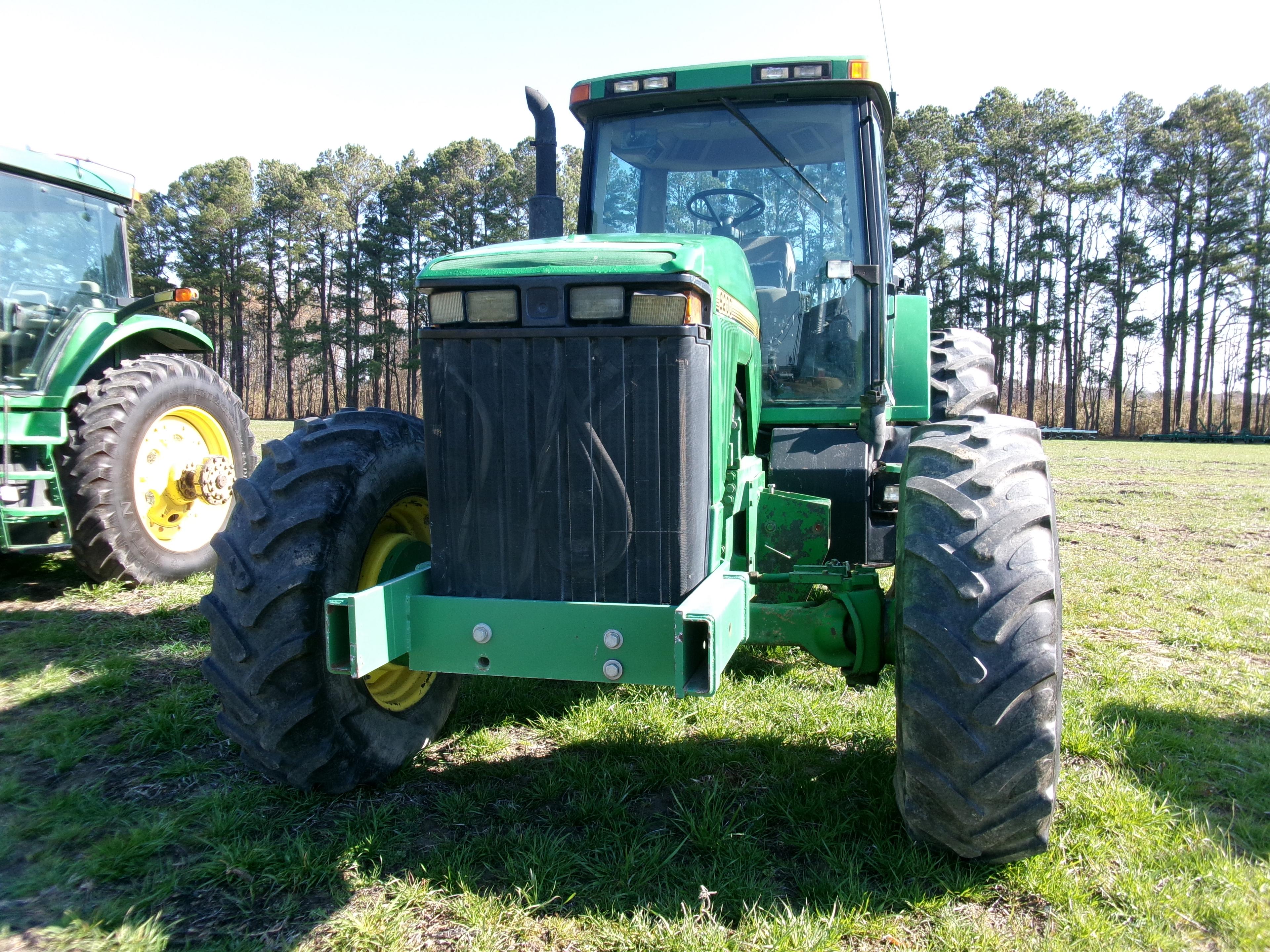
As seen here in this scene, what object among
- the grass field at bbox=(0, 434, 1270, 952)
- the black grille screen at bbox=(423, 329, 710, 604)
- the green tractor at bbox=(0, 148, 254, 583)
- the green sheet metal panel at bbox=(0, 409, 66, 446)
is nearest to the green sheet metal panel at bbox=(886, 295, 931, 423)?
the grass field at bbox=(0, 434, 1270, 952)

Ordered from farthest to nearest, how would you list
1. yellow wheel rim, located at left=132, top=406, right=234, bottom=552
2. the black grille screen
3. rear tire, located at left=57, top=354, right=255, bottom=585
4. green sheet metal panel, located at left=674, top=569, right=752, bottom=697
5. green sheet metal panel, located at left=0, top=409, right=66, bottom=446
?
yellow wheel rim, located at left=132, top=406, right=234, bottom=552 → rear tire, located at left=57, top=354, right=255, bottom=585 → green sheet metal panel, located at left=0, top=409, right=66, bottom=446 → the black grille screen → green sheet metal panel, located at left=674, top=569, right=752, bottom=697

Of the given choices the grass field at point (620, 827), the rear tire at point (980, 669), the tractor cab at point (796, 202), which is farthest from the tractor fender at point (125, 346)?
the rear tire at point (980, 669)

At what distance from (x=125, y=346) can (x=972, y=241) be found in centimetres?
4066

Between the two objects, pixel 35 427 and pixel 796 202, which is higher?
pixel 796 202

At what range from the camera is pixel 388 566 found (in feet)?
9.71

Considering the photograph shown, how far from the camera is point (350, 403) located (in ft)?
140

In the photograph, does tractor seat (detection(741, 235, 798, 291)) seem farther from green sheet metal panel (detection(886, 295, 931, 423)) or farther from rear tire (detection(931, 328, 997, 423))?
rear tire (detection(931, 328, 997, 423))

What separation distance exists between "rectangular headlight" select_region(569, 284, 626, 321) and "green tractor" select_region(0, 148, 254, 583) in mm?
4235

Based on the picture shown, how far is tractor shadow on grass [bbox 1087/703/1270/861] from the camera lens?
9.37ft

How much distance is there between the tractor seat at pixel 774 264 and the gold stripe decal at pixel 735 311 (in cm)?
51

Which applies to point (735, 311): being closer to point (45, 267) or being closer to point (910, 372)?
point (910, 372)

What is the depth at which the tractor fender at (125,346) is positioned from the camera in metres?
5.70

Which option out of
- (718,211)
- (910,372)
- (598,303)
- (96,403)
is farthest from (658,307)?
(96,403)

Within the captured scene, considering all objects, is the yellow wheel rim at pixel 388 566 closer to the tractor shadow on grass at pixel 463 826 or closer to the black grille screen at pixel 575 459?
the tractor shadow on grass at pixel 463 826
